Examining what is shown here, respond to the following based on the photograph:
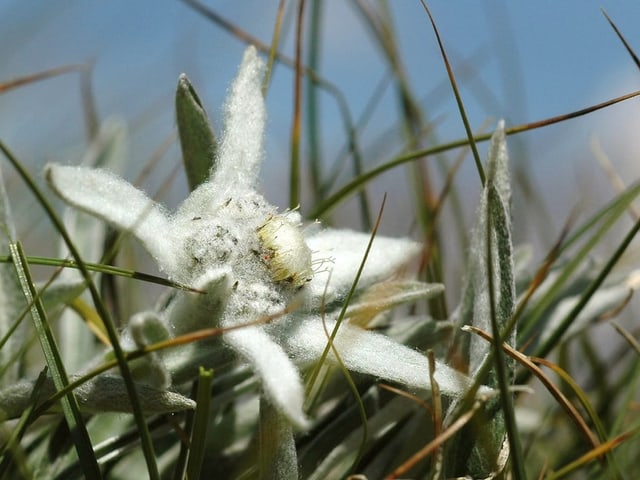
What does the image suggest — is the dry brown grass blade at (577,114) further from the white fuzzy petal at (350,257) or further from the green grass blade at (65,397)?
the green grass blade at (65,397)

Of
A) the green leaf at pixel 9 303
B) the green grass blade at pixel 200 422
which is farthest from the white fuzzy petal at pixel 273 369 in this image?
the green leaf at pixel 9 303

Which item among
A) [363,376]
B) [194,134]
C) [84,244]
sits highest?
[194,134]

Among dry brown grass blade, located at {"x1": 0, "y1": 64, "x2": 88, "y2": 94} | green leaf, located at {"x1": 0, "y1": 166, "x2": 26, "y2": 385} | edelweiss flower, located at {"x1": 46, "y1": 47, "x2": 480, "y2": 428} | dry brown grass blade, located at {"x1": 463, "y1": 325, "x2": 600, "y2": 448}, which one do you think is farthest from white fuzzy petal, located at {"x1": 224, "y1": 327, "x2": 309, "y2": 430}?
dry brown grass blade, located at {"x1": 0, "y1": 64, "x2": 88, "y2": 94}

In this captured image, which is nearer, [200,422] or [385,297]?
[200,422]

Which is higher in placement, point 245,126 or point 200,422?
point 245,126

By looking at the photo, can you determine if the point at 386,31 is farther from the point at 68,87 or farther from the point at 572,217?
the point at 68,87

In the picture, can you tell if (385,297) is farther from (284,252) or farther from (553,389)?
(553,389)

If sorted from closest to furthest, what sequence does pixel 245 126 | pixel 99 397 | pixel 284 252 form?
pixel 99 397, pixel 284 252, pixel 245 126

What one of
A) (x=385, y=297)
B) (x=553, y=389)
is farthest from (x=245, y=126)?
(x=553, y=389)
